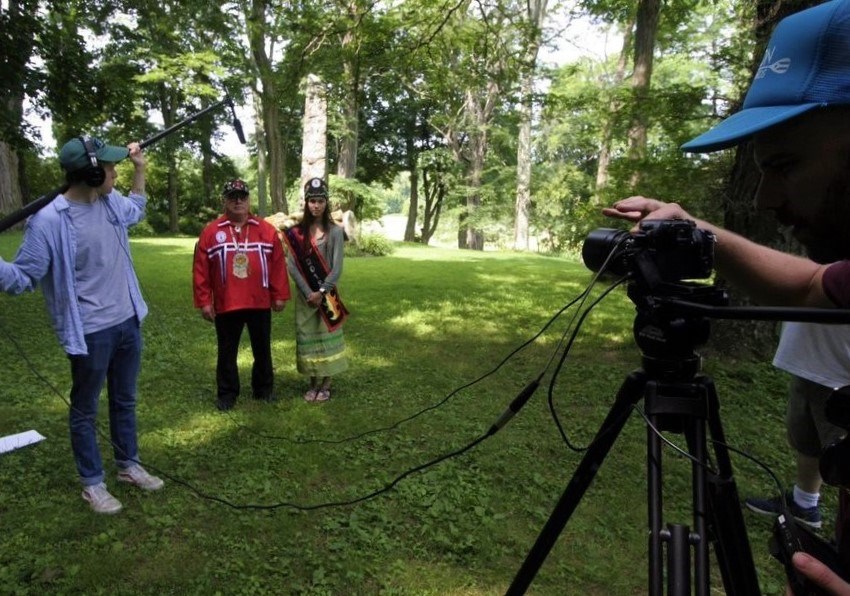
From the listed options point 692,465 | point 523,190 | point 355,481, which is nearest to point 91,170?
point 355,481

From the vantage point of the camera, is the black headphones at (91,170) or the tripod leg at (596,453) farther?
the black headphones at (91,170)

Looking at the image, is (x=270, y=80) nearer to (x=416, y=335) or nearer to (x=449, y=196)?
(x=416, y=335)

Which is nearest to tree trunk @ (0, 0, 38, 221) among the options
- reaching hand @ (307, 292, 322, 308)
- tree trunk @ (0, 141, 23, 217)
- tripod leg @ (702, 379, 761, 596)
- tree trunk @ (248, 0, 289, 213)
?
tree trunk @ (248, 0, 289, 213)

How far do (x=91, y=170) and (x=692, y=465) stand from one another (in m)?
3.00

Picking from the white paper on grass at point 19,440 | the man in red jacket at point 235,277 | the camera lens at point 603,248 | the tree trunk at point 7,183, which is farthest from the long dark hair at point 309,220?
the tree trunk at point 7,183

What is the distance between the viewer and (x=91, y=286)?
2980 mm

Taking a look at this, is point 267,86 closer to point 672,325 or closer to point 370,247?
point 672,325

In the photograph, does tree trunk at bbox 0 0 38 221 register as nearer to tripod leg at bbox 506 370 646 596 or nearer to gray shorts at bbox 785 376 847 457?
tripod leg at bbox 506 370 646 596

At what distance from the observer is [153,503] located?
323 centimetres

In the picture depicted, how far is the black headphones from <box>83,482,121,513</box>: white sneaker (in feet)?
5.53

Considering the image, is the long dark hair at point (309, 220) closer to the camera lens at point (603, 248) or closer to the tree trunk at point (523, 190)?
the camera lens at point (603, 248)

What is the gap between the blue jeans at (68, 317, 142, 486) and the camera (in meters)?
2.99

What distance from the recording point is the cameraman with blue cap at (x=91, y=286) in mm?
2805

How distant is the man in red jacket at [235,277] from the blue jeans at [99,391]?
119cm
